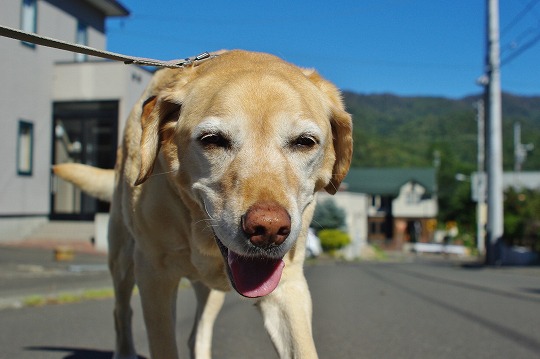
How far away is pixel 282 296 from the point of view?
3113 mm

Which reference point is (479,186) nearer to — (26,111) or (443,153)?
(26,111)

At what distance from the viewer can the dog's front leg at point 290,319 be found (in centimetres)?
302

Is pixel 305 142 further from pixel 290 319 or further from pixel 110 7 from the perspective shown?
pixel 110 7

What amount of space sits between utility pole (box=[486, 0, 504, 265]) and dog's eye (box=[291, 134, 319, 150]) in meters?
23.3

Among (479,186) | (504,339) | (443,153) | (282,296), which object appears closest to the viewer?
(282,296)

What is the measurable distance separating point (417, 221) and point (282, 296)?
7661 centimetres

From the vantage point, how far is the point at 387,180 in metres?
77.6

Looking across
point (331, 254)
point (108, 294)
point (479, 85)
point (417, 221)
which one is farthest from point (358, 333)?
point (417, 221)

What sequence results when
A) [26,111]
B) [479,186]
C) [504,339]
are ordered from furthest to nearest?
[479,186]
[26,111]
[504,339]

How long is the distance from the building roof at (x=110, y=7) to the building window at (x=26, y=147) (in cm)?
477

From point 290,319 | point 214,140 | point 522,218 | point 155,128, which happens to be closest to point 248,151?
point 214,140

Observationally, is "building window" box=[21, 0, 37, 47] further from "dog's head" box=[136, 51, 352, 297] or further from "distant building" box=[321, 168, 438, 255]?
"distant building" box=[321, 168, 438, 255]

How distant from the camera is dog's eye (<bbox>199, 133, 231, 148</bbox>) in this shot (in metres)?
2.79

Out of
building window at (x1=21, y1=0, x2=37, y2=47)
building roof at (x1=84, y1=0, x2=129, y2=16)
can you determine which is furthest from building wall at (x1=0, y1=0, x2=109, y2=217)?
building roof at (x1=84, y1=0, x2=129, y2=16)
